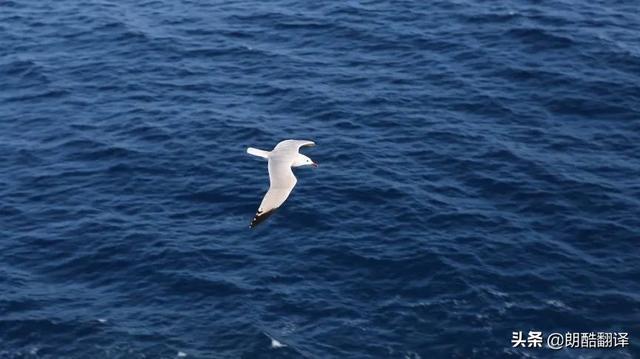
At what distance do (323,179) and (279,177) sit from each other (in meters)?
44.9

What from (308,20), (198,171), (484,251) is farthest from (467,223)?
(308,20)

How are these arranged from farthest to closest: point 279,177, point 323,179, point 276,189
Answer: point 323,179
point 279,177
point 276,189

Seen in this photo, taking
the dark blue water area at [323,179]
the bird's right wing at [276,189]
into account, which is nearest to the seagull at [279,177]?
the bird's right wing at [276,189]

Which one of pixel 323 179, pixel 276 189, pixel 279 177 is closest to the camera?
pixel 276 189

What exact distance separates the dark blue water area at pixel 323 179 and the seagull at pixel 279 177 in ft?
76.7

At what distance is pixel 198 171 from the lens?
117125 millimetres

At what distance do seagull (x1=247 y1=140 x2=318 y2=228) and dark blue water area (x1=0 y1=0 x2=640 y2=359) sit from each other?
2339 centimetres

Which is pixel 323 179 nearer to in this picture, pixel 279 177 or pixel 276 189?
pixel 279 177

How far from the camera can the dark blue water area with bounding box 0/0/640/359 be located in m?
95.9

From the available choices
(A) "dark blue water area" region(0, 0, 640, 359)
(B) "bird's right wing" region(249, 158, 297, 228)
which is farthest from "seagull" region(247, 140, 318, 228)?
(A) "dark blue water area" region(0, 0, 640, 359)

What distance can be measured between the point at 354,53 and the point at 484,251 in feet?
156

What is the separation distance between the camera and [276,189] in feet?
227

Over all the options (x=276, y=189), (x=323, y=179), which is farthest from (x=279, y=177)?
(x=323, y=179)

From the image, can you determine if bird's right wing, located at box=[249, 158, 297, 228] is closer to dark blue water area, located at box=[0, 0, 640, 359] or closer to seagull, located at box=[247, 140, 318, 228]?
seagull, located at box=[247, 140, 318, 228]
